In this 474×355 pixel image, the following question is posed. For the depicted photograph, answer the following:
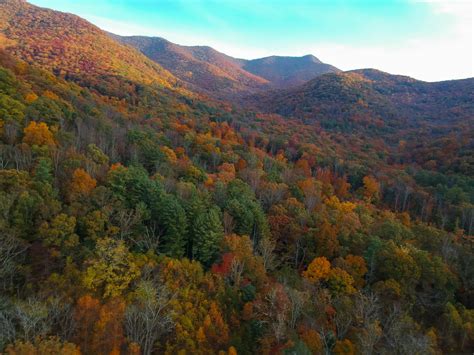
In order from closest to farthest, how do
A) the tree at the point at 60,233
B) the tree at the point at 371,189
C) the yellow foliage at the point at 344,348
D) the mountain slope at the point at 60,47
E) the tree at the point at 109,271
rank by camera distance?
the yellow foliage at the point at 344,348
the tree at the point at 109,271
the tree at the point at 60,233
the tree at the point at 371,189
the mountain slope at the point at 60,47

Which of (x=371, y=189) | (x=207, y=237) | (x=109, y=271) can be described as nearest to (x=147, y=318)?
(x=109, y=271)

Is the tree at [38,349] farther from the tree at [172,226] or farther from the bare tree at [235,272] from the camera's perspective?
the bare tree at [235,272]

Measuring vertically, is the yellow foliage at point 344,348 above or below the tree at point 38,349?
below

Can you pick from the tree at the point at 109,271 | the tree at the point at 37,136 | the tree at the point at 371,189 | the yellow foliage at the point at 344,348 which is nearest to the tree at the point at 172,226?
the tree at the point at 109,271

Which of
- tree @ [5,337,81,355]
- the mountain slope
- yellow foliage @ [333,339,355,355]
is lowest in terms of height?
yellow foliage @ [333,339,355,355]

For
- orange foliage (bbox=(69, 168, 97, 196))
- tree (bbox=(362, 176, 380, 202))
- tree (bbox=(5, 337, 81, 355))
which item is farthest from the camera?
tree (bbox=(362, 176, 380, 202))

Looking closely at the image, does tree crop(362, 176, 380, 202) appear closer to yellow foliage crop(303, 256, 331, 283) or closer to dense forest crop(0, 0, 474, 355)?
dense forest crop(0, 0, 474, 355)

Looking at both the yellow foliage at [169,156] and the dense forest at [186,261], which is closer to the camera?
the dense forest at [186,261]

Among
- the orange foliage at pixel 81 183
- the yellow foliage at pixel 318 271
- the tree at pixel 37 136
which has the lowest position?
the yellow foliage at pixel 318 271

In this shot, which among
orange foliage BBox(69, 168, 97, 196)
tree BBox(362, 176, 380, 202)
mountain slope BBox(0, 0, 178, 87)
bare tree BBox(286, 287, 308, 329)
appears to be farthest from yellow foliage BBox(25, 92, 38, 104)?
tree BBox(362, 176, 380, 202)
